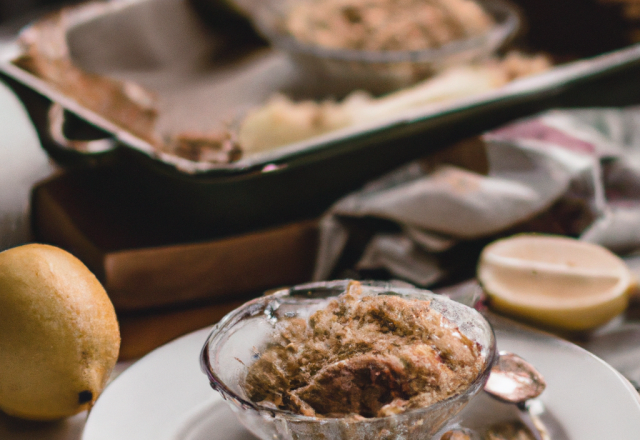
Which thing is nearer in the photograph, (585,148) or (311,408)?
(311,408)

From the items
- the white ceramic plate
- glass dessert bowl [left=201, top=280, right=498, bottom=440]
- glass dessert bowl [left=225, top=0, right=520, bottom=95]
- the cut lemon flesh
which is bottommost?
the cut lemon flesh

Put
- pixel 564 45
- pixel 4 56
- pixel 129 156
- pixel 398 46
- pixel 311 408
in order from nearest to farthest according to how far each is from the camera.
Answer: pixel 311 408
pixel 129 156
pixel 4 56
pixel 398 46
pixel 564 45

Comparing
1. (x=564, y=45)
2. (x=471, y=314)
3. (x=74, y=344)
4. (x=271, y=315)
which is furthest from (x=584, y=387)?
(x=564, y=45)

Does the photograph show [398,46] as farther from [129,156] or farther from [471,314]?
[471,314]

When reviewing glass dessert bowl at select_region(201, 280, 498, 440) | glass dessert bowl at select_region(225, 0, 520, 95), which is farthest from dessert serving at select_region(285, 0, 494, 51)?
glass dessert bowl at select_region(201, 280, 498, 440)

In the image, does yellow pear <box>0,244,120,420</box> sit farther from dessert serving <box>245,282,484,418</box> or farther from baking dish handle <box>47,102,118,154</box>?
baking dish handle <box>47,102,118,154</box>

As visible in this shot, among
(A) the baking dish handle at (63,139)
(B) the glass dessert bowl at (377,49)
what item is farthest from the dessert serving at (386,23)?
(A) the baking dish handle at (63,139)
